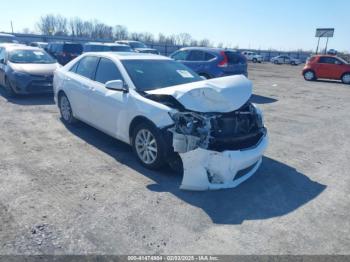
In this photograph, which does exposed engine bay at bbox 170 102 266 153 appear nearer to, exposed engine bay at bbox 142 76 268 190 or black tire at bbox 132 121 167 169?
exposed engine bay at bbox 142 76 268 190

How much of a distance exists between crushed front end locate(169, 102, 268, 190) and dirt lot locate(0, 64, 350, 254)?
206 mm

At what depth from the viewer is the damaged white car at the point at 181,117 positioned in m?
3.80

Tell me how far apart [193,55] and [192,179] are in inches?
336

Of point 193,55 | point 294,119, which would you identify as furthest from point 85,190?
point 193,55

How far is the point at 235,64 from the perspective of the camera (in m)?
11.3

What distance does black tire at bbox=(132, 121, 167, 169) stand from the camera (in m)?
4.12

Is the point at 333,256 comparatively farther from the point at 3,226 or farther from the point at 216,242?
the point at 3,226

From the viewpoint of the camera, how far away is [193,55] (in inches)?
455

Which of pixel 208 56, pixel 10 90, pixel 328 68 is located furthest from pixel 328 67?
pixel 10 90

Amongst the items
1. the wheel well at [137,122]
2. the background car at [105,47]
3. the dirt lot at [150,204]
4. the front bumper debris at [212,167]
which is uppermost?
the background car at [105,47]

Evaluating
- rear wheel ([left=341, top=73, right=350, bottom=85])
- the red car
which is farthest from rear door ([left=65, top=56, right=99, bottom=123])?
rear wheel ([left=341, top=73, right=350, bottom=85])

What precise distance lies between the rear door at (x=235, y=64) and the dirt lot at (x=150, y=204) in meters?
5.69

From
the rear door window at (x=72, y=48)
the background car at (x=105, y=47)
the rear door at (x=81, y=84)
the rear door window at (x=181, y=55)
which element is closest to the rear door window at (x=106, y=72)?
the rear door at (x=81, y=84)

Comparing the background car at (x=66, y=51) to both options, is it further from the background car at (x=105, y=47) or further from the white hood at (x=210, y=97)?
the white hood at (x=210, y=97)
